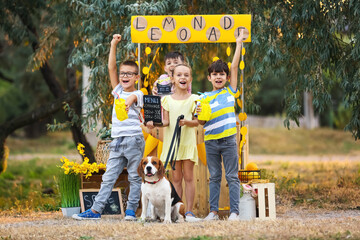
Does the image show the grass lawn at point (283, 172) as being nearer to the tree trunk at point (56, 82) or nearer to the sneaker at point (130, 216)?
the tree trunk at point (56, 82)

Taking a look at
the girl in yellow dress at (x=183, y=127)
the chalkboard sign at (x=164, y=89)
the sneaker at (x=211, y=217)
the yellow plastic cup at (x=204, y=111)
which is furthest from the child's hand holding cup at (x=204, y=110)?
the sneaker at (x=211, y=217)

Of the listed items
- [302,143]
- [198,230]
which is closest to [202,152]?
[198,230]

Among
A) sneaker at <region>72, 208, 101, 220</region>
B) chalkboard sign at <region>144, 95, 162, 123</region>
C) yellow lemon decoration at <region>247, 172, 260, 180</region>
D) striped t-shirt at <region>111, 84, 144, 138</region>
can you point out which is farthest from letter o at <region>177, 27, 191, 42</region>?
sneaker at <region>72, 208, 101, 220</region>

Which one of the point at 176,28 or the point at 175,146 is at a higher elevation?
the point at 176,28

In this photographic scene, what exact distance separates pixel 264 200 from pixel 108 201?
6.65 ft

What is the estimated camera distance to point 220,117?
717 centimetres

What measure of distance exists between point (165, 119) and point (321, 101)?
293 centimetres

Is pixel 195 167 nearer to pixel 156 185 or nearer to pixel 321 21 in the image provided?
pixel 156 185

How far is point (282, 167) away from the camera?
16625 mm

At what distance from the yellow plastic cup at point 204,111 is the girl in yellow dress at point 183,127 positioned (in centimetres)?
17

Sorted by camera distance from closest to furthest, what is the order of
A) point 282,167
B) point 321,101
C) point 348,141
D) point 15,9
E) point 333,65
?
point 321,101, point 333,65, point 15,9, point 282,167, point 348,141

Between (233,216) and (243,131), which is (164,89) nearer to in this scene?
(243,131)

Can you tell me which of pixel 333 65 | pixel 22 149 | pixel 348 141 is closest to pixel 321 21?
pixel 333 65

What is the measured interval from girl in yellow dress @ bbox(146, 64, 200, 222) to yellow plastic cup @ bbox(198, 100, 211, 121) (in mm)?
170
